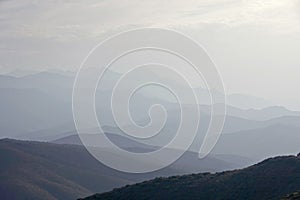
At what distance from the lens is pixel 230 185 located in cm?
4553

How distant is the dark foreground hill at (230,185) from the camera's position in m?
42.4

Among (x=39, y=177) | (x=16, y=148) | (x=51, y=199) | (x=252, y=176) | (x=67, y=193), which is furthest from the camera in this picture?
(x=16, y=148)

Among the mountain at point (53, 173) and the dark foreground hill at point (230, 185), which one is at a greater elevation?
the mountain at point (53, 173)

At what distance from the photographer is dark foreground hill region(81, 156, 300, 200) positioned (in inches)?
1671

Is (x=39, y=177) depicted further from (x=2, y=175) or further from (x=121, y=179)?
(x=121, y=179)

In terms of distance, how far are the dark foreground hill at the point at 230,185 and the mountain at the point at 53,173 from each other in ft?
234

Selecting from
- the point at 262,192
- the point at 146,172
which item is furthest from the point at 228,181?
the point at 146,172

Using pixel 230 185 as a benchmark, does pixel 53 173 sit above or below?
above

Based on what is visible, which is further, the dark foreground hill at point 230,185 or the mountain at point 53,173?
the mountain at point 53,173

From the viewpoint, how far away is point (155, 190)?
160 feet

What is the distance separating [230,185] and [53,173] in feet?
318

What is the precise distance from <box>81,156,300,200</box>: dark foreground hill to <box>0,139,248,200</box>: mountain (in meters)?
71.3

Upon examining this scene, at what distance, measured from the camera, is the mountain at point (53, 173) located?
4788 inches

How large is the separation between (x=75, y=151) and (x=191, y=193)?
118703mm
